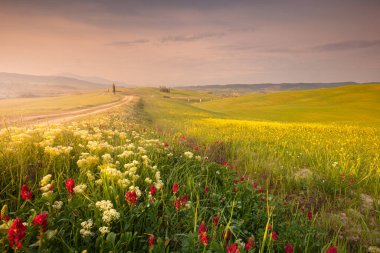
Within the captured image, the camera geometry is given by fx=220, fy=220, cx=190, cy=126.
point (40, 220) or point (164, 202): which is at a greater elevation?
point (40, 220)

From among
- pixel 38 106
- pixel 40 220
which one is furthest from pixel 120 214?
pixel 38 106

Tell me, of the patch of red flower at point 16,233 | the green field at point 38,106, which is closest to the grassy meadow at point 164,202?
the patch of red flower at point 16,233

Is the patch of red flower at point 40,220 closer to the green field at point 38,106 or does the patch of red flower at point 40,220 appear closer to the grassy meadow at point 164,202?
the grassy meadow at point 164,202

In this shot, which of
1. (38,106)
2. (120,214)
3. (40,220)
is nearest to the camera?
(40,220)

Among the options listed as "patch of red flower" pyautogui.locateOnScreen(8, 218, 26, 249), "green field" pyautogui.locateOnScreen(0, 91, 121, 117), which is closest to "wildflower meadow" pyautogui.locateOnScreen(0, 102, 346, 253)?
"patch of red flower" pyautogui.locateOnScreen(8, 218, 26, 249)

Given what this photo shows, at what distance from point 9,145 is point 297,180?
7.98 m

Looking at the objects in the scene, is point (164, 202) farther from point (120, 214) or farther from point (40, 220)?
point (40, 220)

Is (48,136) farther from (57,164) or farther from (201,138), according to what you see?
(201,138)

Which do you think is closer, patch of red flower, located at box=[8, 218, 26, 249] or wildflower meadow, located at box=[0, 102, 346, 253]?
patch of red flower, located at box=[8, 218, 26, 249]

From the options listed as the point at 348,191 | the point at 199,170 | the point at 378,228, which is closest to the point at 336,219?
the point at 378,228

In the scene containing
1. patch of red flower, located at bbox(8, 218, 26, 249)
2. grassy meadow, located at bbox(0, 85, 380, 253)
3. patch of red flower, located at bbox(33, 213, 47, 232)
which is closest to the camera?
patch of red flower, located at bbox(8, 218, 26, 249)

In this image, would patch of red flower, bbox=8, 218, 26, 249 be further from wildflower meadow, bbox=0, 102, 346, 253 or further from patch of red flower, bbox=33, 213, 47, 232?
patch of red flower, bbox=33, 213, 47, 232

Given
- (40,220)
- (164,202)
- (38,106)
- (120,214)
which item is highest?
(40,220)

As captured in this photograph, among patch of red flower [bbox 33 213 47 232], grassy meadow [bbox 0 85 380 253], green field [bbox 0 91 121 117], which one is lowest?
green field [bbox 0 91 121 117]
